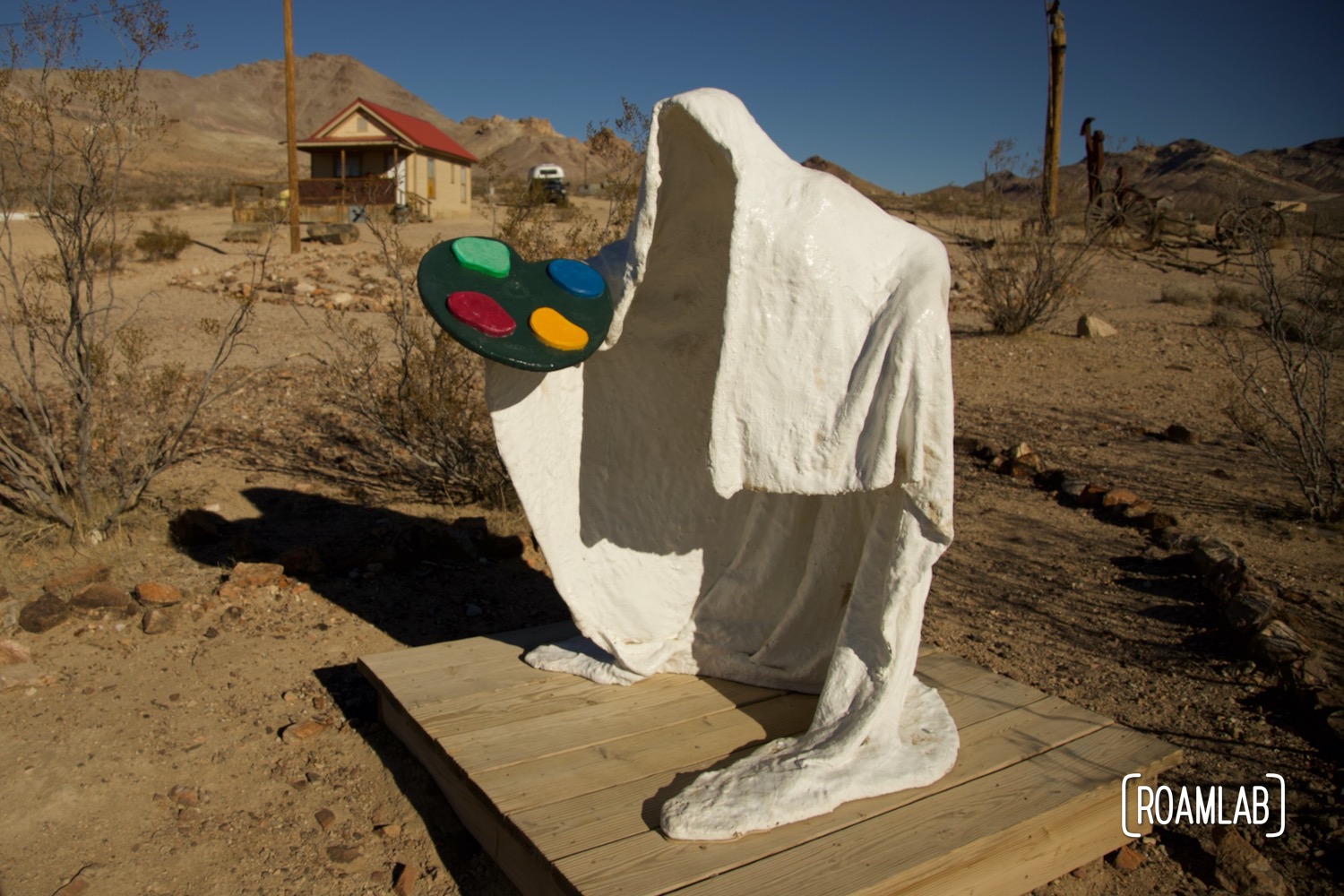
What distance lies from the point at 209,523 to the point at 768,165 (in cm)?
392

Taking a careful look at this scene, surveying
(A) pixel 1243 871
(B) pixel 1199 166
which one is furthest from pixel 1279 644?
(B) pixel 1199 166

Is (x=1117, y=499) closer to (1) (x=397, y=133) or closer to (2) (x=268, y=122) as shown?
(1) (x=397, y=133)

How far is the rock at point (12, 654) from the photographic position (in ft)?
12.0

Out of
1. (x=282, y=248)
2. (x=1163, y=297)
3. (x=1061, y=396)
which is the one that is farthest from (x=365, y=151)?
(x=1061, y=396)

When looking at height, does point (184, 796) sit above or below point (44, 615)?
below

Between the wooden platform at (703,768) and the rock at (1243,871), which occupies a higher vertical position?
the wooden platform at (703,768)

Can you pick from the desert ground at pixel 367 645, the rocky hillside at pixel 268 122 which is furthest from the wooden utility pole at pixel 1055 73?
the rocky hillside at pixel 268 122

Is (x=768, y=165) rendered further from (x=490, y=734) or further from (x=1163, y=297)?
(x=1163, y=297)

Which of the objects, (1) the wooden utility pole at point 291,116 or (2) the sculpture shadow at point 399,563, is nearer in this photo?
(2) the sculpture shadow at point 399,563

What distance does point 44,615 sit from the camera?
3963 mm

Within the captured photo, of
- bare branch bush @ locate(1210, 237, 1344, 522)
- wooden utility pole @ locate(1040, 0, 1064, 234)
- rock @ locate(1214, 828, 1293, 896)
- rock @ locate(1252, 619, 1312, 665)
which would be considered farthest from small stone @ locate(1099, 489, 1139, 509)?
wooden utility pole @ locate(1040, 0, 1064, 234)

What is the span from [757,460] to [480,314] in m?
0.76

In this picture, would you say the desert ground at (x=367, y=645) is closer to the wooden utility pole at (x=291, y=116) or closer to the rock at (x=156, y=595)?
the rock at (x=156, y=595)

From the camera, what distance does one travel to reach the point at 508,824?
243cm
